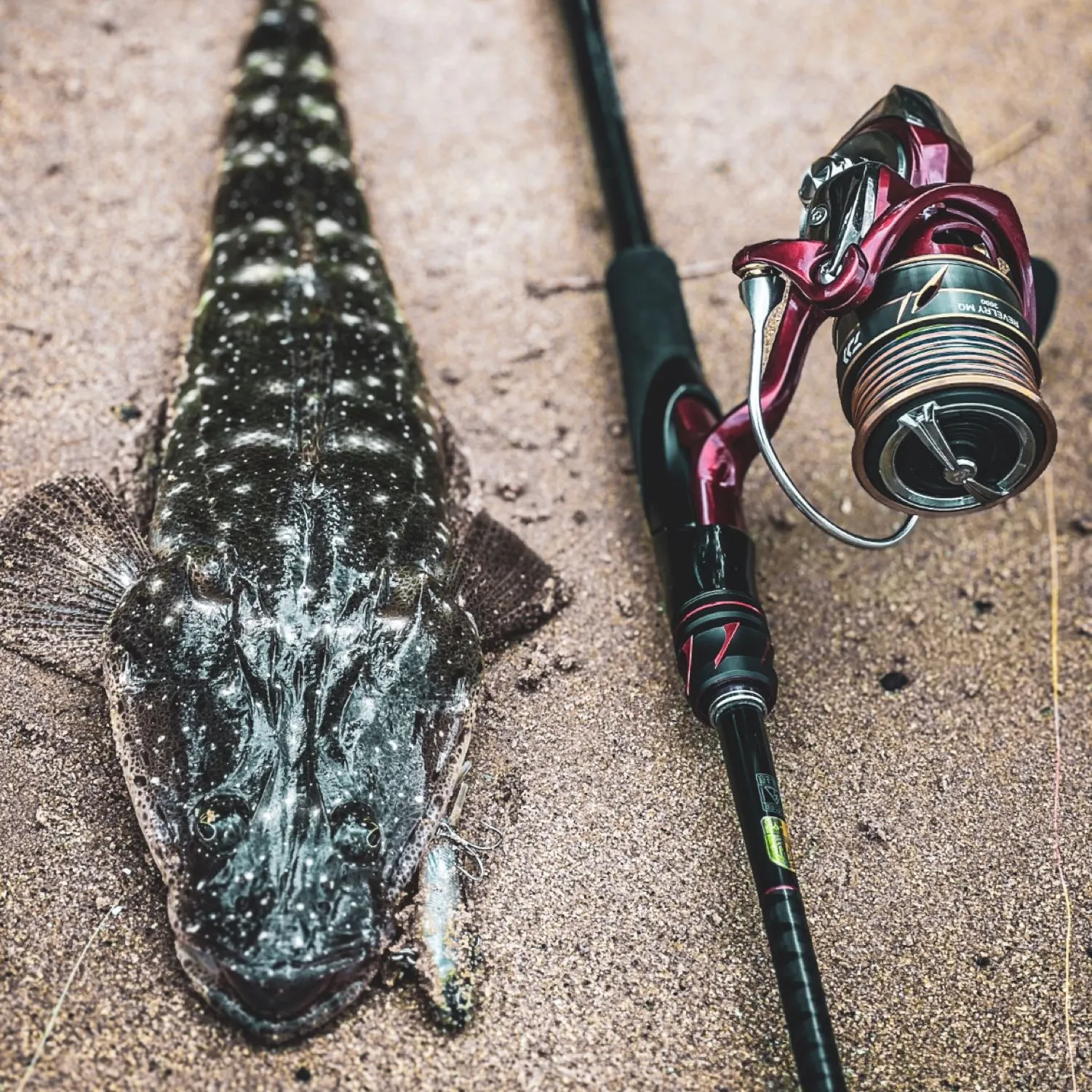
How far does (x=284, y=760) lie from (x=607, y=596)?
1.10 metres

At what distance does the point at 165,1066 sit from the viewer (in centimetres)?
217

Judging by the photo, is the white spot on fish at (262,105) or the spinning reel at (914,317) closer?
the spinning reel at (914,317)

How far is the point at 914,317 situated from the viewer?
224cm

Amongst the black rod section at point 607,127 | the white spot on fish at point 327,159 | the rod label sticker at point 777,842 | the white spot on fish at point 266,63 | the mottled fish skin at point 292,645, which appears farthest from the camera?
the white spot on fish at point 266,63

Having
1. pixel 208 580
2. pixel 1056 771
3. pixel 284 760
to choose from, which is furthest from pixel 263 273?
pixel 1056 771

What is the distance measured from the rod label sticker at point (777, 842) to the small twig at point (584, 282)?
83.7 inches

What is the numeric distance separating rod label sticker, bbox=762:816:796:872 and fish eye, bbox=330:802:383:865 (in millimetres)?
798

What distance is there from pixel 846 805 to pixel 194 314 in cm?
237

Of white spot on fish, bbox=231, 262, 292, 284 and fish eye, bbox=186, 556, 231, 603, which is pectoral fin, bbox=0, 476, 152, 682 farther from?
white spot on fish, bbox=231, 262, 292, 284

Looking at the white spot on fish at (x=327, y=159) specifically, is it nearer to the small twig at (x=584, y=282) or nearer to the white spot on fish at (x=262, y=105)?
the white spot on fish at (x=262, y=105)

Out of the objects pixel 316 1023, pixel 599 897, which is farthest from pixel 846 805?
pixel 316 1023

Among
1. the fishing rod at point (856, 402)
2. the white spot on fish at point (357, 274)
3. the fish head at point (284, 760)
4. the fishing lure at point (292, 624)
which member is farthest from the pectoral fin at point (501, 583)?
the white spot on fish at point (357, 274)

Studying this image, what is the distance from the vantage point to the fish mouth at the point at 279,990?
6.99 feet

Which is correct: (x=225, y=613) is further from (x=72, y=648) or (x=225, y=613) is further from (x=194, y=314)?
(x=194, y=314)
